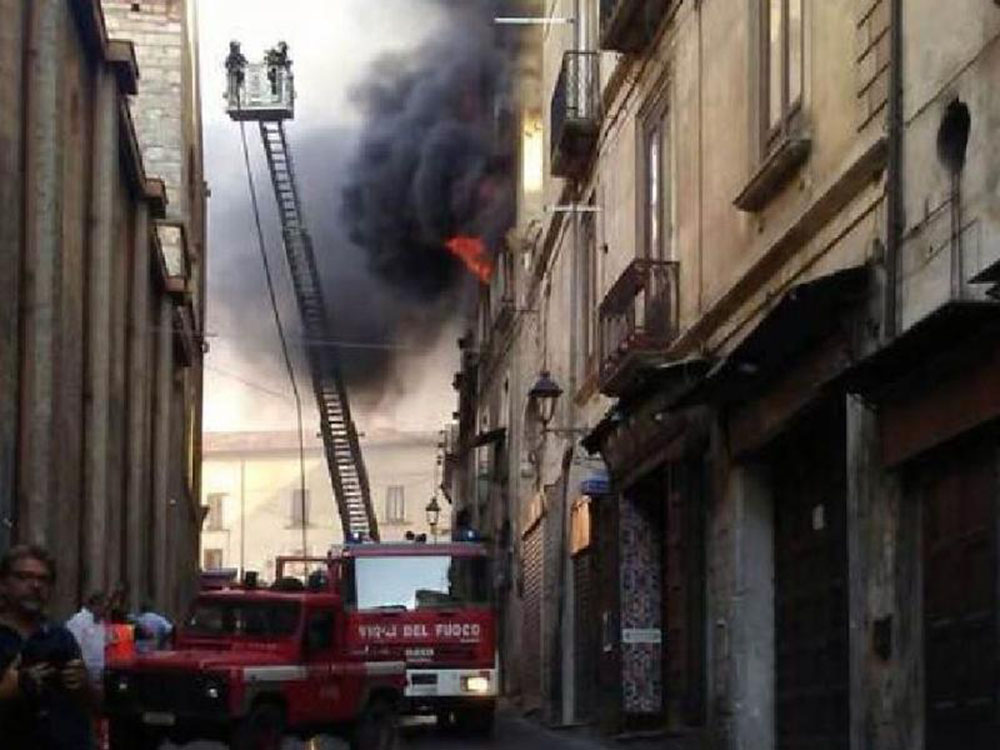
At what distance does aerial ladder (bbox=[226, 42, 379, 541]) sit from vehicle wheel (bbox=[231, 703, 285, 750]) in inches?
1089

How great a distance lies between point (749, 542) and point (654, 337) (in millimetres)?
3569

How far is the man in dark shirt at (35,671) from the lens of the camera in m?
5.28

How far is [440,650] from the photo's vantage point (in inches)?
984

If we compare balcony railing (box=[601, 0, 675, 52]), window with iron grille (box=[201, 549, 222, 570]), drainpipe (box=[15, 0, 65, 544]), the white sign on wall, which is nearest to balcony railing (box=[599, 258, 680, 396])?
balcony railing (box=[601, 0, 675, 52])

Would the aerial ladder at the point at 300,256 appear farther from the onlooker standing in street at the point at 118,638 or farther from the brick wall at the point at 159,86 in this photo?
the onlooker standing in street at the point at 118,638

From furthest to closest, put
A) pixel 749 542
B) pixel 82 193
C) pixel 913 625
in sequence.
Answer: pixel 82 193 < pixel 749 542 < pixel 913 625

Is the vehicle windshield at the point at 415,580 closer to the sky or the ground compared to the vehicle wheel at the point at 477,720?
closer to the sky

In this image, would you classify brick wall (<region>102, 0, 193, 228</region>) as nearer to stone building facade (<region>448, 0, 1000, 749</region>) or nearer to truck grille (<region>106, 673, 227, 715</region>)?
stone building facade (<region>448, 0, 1000, 749</region>)

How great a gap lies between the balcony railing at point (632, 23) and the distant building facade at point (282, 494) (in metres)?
64.5

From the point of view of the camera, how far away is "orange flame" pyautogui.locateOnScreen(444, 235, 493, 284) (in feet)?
140

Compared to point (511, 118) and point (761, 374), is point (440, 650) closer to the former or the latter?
point (761, 374)

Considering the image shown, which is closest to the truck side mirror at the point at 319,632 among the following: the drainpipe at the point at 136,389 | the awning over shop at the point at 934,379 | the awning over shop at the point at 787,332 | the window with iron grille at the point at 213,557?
the awning over shop at the point at 787,332

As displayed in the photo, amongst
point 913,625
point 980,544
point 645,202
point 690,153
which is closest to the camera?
point 980,544

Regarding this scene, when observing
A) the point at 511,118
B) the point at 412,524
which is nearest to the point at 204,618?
the point at 511,118
